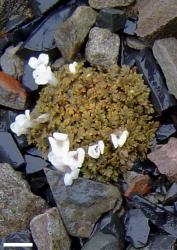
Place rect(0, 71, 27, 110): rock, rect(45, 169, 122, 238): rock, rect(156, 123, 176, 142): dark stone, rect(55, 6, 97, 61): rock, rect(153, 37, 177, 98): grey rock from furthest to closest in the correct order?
1. rect(0, 71, 27, 110): rock
2. rect(55, 6, 97, 61): rock
3. rect(156, 123, 176, 142): dark stone
4. rect(153, 37, 177, 98): grey rock
5. rect(45, 169, 122, 238): rock

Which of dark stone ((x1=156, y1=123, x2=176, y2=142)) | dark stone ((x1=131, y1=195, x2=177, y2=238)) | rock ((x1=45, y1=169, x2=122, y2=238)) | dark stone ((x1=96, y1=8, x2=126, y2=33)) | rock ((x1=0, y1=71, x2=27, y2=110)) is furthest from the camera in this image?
rock ((x1=0, y1=71, x2=27, y2=110))

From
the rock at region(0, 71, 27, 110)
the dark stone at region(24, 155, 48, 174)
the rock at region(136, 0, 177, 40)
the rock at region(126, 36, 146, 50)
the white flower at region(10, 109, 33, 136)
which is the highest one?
the rock at region(136, 0, 177, 40)

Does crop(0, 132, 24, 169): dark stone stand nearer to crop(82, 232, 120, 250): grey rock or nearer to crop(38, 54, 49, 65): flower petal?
crop(38, 54, 49, 65): flower petal

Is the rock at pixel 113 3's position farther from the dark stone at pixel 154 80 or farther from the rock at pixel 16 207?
the rock at pixel 16 207

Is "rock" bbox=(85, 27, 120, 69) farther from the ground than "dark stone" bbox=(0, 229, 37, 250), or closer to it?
farther from the ground

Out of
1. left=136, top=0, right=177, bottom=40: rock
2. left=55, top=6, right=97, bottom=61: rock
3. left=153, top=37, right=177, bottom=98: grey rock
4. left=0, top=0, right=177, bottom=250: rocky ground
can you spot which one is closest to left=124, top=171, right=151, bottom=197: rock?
left=0, top=0, right=177, bottom=250: rocky ground

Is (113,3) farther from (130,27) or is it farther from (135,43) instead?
(135,43)

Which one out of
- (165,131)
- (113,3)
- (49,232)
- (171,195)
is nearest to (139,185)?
(171,195)
